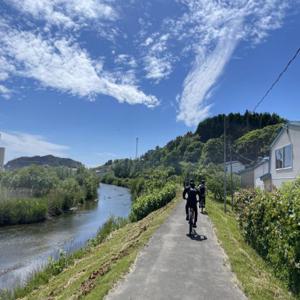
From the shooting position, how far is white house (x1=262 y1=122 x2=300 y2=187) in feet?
74.7

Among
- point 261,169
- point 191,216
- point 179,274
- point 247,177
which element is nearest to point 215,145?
point 247,177

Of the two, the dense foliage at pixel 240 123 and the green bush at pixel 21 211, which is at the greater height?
the dense foliage at pixel 240 123

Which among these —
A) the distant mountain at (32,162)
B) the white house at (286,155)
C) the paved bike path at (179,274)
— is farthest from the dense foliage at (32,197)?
the distant mountain at (32,162)

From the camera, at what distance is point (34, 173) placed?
54.6 meters

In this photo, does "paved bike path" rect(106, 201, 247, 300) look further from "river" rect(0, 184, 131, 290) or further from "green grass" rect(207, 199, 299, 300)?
"river" rect(0, 184, 131, 290)

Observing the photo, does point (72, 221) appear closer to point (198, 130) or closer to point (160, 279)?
point (160, 279)

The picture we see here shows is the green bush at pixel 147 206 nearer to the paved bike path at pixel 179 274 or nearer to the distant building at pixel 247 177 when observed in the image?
the paved bike path at pixel 179 274

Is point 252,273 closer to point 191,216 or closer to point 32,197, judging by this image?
point 191,216

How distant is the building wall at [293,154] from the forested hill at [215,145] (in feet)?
101

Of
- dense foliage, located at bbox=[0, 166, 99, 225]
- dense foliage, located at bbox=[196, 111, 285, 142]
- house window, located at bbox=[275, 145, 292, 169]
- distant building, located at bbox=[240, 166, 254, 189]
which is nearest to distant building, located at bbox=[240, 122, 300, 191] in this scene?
house window, located at bbox=[275, 145, 292, 169]

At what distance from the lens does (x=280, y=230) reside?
30.7ft

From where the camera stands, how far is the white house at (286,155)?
22.8 m

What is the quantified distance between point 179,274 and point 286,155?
59.9ft

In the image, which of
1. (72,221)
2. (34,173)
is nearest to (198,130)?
(34,173)
